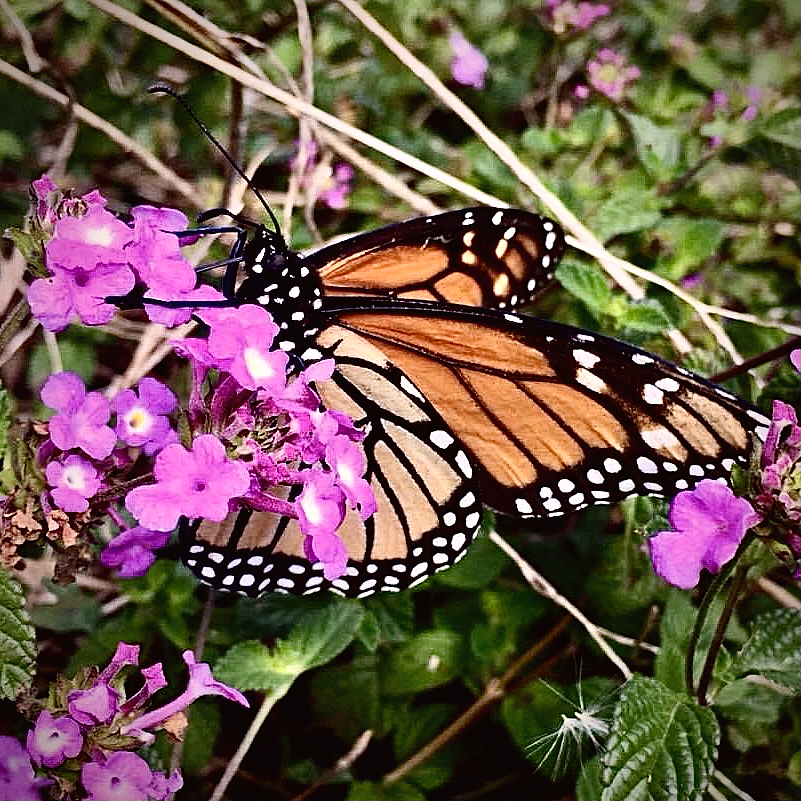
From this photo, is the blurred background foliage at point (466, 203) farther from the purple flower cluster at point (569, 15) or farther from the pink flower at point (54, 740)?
the pink flower at point (54, 740)

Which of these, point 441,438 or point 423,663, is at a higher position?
point 441,438

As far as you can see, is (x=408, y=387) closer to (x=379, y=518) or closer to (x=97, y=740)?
(x=379, y=518)

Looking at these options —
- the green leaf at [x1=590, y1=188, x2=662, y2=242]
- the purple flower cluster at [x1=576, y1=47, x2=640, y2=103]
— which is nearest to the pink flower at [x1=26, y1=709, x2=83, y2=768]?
the green leaf at [x1=590, y1=188, x2=662, y2=242]

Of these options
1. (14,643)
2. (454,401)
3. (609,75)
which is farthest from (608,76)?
(14,643)

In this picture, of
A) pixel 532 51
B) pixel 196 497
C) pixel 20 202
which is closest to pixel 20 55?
pixel 20 202

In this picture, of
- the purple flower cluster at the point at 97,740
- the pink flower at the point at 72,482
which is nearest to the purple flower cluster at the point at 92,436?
the pink flower at the point at 72,482

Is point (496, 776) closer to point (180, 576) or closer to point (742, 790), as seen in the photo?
point (742, 790)
